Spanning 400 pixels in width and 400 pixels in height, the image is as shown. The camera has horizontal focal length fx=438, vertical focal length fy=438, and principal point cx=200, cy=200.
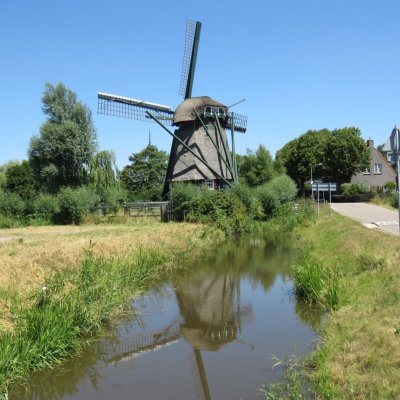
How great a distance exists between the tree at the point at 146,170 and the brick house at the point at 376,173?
2666 cm

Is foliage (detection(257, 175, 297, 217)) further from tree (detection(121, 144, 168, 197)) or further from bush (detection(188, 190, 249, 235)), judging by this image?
tree (detection(121, 144, 168, 197))

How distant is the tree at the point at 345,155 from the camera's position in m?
49.9

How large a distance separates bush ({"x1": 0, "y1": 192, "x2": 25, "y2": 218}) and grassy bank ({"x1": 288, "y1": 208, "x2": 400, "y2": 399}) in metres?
22.4

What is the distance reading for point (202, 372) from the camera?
7254mm

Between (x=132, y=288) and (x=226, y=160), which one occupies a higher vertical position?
(x=226, y=160)

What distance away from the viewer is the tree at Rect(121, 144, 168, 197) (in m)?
63.8

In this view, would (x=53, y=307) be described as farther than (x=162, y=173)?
No

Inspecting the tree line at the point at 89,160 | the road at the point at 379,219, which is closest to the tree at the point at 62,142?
the tree line at the point at 89,160

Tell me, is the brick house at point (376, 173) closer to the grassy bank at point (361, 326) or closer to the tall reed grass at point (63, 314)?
the grassy bank at point (361, 326)

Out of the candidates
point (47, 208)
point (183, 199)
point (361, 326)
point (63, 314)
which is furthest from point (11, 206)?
point (361, 326)

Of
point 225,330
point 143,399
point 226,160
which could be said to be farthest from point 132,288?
point 226,160

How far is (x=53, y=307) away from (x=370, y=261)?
770cm

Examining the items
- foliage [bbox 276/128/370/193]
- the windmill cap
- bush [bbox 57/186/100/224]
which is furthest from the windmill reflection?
foliage [bbox 276/128/370/193]

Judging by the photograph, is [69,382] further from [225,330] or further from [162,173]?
[162,173]
